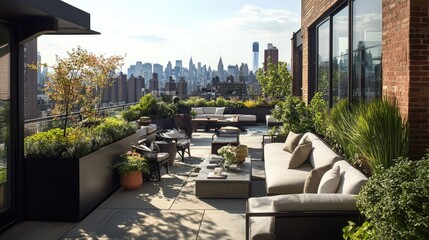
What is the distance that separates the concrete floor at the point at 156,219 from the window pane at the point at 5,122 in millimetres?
484

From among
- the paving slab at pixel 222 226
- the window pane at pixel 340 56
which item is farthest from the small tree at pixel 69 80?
the window pane at pixel 340 56

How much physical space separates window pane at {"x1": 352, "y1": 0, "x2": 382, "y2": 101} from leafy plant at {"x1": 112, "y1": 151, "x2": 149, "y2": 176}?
4087 millimetres

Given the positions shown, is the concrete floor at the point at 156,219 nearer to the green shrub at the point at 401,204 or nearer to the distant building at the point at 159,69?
the green shrub at the point at 401,204

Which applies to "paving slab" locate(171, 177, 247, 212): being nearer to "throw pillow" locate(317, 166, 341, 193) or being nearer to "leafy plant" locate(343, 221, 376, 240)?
"throw pillow" locate(317, 166, 341, 193)

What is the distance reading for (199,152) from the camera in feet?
45.7

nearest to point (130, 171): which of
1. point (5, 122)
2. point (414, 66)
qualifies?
point (5, 122)

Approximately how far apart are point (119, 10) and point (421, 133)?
864cm

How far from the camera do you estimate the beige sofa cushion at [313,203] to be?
14.6 feet

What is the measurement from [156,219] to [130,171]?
80.8 inches

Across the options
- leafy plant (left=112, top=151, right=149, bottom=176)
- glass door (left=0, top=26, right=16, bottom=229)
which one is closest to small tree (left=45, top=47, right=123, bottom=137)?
leafy plant (left=112, top=151, right=149, bottom=176)

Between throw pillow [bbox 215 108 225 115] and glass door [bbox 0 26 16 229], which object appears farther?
throw pillow [bbox 215 108 225 115]

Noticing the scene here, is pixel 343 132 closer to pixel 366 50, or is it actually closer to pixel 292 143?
pixel 366 50

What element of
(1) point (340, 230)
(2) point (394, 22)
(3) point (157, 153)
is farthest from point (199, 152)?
(1) point (340, 230)

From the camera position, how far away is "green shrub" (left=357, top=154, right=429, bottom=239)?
335 centimetres
